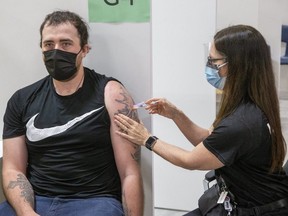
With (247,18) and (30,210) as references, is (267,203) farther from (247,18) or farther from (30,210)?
(247,18)

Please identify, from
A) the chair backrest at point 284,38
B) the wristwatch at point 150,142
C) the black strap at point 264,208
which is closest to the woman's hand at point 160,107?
the wristwatch at point 150,142

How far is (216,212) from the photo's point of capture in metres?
1.46

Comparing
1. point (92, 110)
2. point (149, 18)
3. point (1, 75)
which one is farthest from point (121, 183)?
point (1, 75)

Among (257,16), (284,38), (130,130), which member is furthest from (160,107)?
(284,38)

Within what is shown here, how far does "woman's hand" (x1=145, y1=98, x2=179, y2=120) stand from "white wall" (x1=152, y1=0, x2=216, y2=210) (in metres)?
0.64

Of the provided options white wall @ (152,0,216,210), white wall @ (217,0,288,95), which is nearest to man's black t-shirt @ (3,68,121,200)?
white wall @ (152,0,216,210)

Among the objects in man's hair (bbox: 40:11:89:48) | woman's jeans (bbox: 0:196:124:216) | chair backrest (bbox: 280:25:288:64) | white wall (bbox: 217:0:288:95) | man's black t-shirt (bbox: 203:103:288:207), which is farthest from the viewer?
chair backrest (bbox: 280:25:288:64)

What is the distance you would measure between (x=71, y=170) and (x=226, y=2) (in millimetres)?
2823

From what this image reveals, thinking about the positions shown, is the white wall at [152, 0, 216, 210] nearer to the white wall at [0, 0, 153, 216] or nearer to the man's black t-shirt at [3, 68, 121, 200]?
the white wall at [0, 0, 153, 216]

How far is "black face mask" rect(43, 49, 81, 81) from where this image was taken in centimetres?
152

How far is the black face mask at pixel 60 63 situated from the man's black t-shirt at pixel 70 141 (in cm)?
10

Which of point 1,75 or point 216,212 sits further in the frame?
point 1,75

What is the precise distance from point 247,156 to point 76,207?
0.72m

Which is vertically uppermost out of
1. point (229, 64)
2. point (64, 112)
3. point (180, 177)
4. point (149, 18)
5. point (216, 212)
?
point (149, 18)
